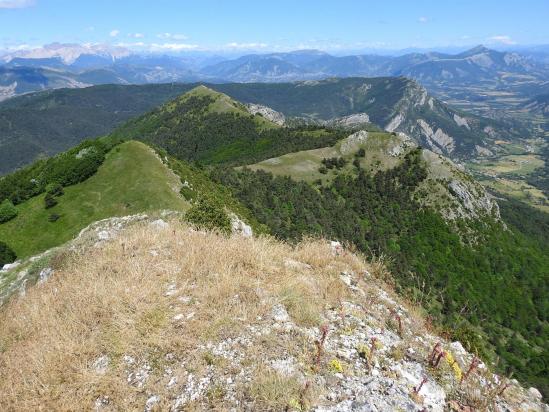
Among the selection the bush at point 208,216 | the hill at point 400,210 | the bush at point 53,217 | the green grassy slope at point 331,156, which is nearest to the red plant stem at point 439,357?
the bush at point 208,216

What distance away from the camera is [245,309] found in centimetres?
959

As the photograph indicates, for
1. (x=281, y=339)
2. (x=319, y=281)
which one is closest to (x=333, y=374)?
(x=281, y=339)

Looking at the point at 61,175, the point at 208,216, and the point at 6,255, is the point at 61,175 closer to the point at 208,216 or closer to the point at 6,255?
the point at 6,255

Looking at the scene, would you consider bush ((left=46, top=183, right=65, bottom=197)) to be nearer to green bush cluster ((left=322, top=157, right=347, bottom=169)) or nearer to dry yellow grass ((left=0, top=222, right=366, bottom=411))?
dry yellow grass ((left=0, top=222, right=366, bottom=411))

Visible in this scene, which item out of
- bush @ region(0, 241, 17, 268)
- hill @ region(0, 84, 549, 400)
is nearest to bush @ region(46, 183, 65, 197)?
hill @ region(0, 84, 549, 400)

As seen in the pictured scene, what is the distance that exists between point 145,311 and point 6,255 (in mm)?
60656

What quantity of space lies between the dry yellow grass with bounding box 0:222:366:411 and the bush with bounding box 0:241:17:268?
53.2m

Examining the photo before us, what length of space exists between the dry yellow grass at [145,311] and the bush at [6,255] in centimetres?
5318

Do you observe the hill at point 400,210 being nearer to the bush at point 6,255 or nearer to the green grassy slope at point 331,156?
the green grassy slope at point 331,156

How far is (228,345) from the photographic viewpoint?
28.3ft

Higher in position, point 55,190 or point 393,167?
point 55,190

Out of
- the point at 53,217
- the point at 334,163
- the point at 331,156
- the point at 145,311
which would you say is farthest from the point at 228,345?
the point at 331,156

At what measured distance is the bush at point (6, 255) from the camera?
5662cm

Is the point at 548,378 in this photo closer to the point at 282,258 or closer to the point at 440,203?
the point at 440,203
